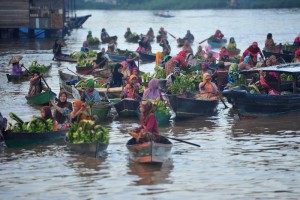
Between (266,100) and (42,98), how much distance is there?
24.7ft

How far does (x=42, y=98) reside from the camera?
2923 centimetres

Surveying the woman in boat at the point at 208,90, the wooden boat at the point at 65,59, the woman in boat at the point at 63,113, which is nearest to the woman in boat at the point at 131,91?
the woman in boat at the point at 208,90

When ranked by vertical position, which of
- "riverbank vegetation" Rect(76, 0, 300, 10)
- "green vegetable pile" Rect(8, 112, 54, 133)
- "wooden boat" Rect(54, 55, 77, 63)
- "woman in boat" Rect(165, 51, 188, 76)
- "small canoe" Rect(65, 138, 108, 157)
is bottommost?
"riverbank vegetation" Rect(76, 0, 300, 10)

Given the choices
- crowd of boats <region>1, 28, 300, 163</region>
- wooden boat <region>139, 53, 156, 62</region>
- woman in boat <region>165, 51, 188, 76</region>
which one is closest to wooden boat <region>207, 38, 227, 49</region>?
wooden boat <region>139, 53, 156, 62</region>

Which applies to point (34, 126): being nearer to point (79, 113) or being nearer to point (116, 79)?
point (79, 113)

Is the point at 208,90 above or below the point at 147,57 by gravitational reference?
above

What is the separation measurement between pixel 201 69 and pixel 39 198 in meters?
15.7

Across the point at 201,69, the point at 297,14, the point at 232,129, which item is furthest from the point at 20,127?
the point at 297,14

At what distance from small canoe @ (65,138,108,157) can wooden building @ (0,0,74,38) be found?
39.8 meters

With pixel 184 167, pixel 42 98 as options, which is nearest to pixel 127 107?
pixel 42 98

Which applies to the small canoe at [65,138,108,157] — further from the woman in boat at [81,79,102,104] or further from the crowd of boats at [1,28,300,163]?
the woman in boat at [81,79,102,104]

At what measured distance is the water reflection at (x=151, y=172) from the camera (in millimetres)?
18656

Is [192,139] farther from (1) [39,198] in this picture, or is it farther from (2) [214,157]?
(1) [39,198]

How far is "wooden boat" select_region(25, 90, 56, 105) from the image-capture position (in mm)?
29030
